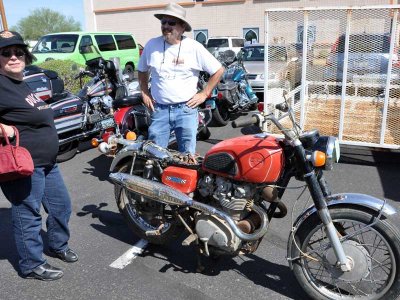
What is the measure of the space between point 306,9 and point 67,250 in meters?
4.06

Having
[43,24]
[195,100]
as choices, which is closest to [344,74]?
[195,100]

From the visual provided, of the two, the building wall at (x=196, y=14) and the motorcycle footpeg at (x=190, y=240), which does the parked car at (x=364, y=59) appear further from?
the building wall at (x=196, y=14)

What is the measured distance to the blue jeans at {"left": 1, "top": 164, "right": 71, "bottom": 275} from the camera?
279cm

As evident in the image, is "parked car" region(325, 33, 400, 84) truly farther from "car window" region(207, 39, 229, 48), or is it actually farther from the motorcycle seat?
"car window" region(207, 39, 229, 48)

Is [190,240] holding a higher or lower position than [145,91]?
lower

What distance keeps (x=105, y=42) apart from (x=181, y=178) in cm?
1291

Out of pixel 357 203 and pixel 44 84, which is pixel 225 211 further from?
pixel 44 84

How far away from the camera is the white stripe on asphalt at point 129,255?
323 centimetres

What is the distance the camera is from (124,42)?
51.4 ft

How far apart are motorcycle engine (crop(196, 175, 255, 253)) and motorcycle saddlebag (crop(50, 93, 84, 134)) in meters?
3.47

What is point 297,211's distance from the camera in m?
4.15

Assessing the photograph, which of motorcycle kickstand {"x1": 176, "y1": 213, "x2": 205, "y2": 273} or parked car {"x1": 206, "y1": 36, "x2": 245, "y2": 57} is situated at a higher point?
parked car {"x1": 206, "y1": 36, "x2": 245, "y2": 57}

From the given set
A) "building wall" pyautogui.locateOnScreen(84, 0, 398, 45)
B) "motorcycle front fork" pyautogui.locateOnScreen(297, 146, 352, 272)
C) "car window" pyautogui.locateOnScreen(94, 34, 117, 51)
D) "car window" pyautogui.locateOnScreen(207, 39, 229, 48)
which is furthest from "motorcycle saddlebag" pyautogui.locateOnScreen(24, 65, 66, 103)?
"building wall" pyautogui.locateOnScreen(84, 0, 398, 45)

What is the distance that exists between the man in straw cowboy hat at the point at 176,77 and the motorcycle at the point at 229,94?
3.48 metres
